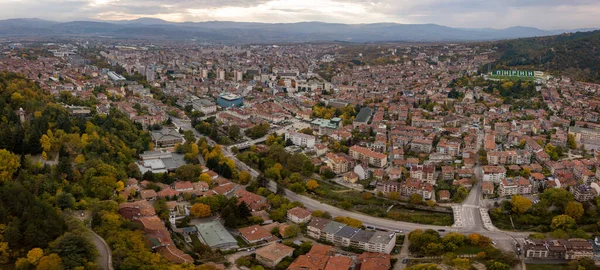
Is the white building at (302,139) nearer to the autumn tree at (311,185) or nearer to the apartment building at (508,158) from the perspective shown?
the autumn tree at (311,185)

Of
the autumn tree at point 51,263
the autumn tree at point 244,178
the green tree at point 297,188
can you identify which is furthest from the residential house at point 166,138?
the autumn tree at point 51,263

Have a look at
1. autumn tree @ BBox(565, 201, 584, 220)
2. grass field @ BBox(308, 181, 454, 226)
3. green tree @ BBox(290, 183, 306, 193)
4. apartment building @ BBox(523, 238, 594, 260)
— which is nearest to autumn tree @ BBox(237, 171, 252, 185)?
green tree @ BBox(290, 183, 306, 193)

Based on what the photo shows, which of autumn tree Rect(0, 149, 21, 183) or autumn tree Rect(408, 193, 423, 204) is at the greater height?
autumn tree Rect(0, 149, 21, 183)

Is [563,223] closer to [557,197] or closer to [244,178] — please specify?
[557,197]

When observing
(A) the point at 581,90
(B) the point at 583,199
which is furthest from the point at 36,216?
(A) the point at 581,90

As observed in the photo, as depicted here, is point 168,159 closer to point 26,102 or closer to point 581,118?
point 26,102

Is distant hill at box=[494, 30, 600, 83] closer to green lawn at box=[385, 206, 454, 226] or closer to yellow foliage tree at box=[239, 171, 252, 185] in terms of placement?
green lawn at box=[385, 206, 454, 226]
